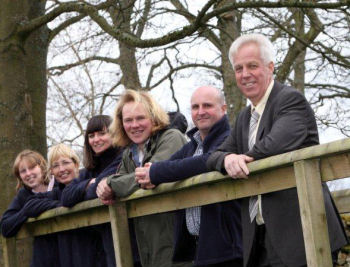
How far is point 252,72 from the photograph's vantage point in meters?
4.34

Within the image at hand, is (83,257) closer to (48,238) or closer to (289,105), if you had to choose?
(48,238)

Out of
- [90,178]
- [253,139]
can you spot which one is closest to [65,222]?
[90,178]

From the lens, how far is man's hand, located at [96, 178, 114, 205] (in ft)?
17.7

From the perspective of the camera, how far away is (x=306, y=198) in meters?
3.76

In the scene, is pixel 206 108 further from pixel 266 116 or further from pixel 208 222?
pixel 266 116

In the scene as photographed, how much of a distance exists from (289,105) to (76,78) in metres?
17.6

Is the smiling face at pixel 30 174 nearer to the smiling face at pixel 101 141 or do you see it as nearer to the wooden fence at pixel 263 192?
the smiling face at pixel 101 141

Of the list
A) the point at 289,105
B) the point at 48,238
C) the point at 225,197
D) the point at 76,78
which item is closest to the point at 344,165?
the point at 289,105

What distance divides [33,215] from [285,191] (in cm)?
342

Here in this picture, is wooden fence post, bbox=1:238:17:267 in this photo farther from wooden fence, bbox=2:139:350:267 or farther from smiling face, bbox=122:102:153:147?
smiling face, bbox=122:102:153:147

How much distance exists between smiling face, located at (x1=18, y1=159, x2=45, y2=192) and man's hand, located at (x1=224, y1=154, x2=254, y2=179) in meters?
3.47


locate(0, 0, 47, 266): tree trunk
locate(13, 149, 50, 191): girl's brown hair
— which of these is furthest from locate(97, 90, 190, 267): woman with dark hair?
locate(0, 0, 47, 266): tree trunk

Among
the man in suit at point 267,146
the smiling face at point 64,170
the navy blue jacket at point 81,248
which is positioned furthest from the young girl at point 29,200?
the man in suit at point 267,146

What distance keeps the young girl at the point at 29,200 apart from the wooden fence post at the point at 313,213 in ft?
12.1
